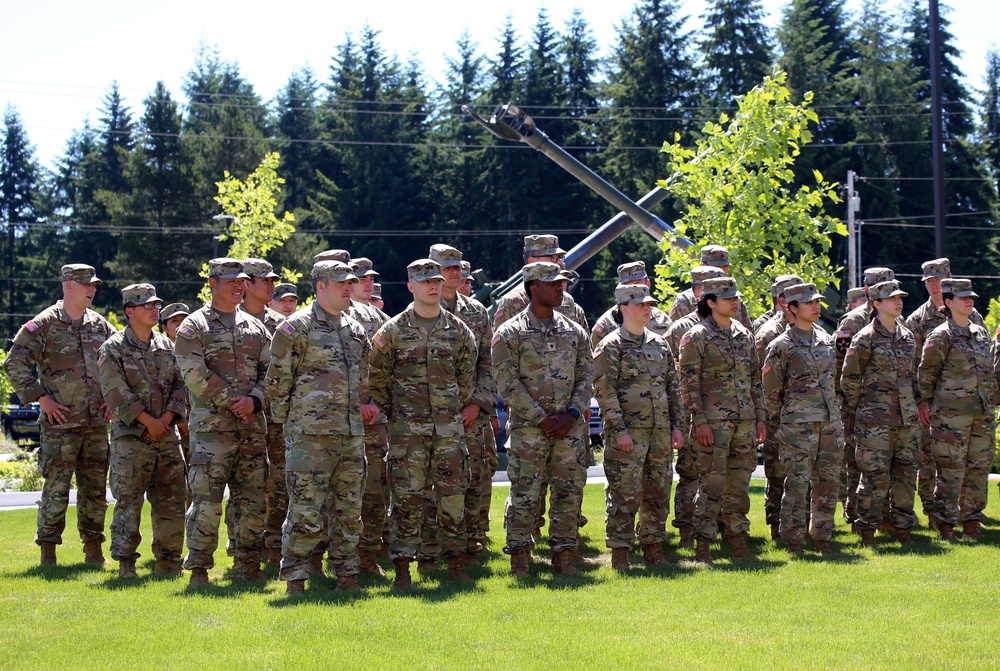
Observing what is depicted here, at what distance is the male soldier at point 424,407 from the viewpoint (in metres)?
8.54

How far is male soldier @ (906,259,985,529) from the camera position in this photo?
11.2 meters

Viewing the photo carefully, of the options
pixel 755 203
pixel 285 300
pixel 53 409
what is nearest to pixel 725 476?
pixel 285 300

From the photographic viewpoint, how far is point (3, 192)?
67312 millimetres

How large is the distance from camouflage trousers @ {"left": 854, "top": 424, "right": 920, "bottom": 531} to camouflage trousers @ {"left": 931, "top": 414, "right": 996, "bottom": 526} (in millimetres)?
541

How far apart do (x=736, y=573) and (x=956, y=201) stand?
156 feet

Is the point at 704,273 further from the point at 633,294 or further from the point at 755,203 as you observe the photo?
the point at 755,203

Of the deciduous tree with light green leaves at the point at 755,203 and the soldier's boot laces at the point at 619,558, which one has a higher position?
the deciduous tree with light green leaves at the point at 755,203

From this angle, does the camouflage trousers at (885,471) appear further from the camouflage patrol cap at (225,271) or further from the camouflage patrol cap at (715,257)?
the camouflage patrol cap at (225,271)

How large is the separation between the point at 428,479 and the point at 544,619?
1.87 m

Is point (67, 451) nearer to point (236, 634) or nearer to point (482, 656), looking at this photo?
point (236, 634)

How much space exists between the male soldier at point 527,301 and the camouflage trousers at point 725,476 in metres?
1.57

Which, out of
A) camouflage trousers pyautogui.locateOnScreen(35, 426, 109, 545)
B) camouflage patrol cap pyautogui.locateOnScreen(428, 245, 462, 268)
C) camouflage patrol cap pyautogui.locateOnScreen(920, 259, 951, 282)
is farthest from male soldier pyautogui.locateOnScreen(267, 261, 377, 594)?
camouflage patrol cap pyautogui.locateOnScreen(920, 259, 951, 282)

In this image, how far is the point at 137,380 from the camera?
9398mm

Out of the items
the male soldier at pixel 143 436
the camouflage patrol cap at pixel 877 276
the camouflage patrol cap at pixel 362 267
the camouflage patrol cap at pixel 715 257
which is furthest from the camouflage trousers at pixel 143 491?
the camouflage patrol cap at pixel 877 276
